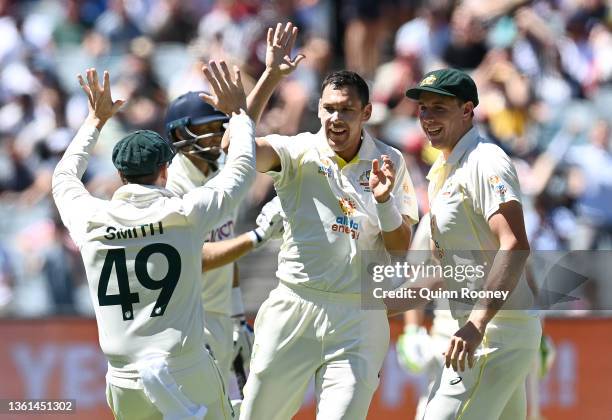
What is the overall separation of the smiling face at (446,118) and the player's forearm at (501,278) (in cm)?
71

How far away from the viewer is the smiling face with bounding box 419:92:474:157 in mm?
6047

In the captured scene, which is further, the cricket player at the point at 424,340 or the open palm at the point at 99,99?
the cricket player at the point at 424,340

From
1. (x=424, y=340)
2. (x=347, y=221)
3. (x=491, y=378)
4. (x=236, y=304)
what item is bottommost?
(x=424, y=340)

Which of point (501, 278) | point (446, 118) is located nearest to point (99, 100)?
point (446, 118)

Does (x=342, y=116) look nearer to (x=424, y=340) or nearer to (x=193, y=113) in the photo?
(x=193, y=113)

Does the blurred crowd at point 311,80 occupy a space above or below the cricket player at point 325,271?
above

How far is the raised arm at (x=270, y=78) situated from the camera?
596cm

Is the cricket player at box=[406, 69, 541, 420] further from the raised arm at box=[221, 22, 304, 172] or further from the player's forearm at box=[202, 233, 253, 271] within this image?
the player's forearm at box=[202, 233, 253, 271]

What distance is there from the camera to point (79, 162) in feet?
19.7

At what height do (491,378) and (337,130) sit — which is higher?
(337,130)

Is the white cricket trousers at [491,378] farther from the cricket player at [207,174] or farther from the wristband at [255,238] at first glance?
the cricket player at [207,174]

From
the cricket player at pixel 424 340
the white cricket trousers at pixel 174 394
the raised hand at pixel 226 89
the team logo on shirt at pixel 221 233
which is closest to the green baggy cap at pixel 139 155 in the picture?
the raised hand at pixel 226 89

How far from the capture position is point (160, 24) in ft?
47.0

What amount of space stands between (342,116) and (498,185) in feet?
3.58
